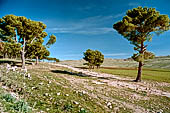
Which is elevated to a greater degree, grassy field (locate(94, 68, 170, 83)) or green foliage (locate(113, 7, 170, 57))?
green foliage (locate(113, 7, 170, 57))

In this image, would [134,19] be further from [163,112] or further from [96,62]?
[96,62]

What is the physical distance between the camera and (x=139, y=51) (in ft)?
74.6

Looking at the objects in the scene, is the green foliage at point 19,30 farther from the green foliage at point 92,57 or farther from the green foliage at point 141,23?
the green foliage at point 92,57

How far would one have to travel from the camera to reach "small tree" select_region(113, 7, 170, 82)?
68.5ft

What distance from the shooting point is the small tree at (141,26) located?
2089cm

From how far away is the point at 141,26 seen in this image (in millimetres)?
21891

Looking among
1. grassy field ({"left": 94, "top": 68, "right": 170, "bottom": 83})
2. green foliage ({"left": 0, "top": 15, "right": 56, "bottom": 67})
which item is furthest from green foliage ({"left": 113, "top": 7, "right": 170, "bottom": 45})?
green foliage ({"left": 0, "top": 15, "right": 56, "bottom": 67})

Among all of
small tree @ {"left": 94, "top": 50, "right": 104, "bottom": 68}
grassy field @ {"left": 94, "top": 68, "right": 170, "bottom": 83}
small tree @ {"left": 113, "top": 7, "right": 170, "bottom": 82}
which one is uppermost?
small tree @ {"left": 113, "top": 7, "right": 170, "bottom": 82}

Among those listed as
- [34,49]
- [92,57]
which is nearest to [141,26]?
[34,49]

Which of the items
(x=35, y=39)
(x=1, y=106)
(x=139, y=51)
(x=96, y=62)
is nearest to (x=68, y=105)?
(x=1, y=106)

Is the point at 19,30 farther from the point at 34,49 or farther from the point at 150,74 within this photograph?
the point at 150,74

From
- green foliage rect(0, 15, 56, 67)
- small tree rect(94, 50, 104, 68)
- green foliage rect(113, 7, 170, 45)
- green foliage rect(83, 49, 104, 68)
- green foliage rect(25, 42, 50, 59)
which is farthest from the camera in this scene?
small tree rect(94, 50, 104, 68)

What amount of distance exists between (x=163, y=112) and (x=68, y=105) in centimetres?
694

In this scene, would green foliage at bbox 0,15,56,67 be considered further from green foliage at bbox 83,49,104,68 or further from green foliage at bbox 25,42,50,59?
green foliage at bbox 83,49,104,68
